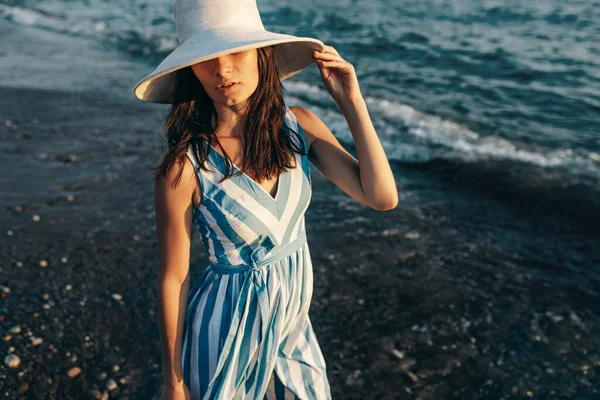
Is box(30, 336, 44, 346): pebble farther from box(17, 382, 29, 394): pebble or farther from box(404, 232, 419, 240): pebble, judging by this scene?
box(404, 232, 419, 240): pebble

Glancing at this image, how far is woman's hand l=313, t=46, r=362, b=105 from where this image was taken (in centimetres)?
197

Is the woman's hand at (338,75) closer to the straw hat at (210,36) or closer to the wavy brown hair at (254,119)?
the straw hat at (210,36)

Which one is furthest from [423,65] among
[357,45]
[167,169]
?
[167,169]

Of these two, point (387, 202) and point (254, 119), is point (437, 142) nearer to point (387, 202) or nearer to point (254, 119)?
point (387, 202)

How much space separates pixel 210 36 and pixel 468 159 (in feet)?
20.2

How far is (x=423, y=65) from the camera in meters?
11.9

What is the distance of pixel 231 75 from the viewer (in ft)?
6.10

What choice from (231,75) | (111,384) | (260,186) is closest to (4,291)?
(111,384)

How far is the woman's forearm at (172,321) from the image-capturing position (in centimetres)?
199

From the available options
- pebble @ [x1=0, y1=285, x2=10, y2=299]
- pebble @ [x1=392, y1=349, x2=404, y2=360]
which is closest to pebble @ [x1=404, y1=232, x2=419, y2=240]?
pebble @ [x1=392, y1=349, x2=404, y2=360]

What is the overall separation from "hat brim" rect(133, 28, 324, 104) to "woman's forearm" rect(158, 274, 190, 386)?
2.31ft

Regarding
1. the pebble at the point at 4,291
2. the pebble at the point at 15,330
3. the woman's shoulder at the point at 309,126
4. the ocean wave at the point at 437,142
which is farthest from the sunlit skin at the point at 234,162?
the ocean wave at the point at 437,142

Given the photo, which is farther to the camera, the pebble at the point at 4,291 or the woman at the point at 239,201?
the pebble at the point at 4,291

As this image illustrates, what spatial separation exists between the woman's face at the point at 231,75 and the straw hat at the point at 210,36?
0.06 m
